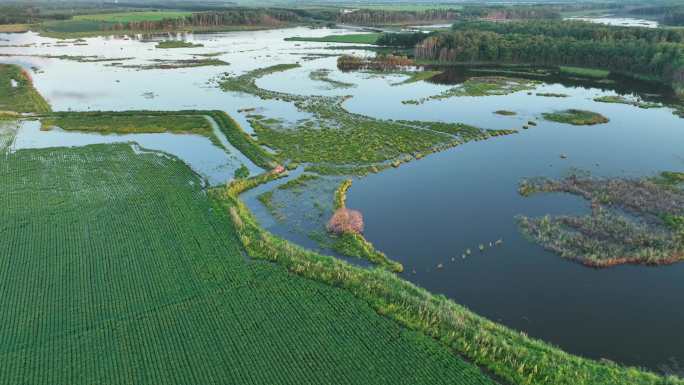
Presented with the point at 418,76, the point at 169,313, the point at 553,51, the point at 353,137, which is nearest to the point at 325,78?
the point at 418,76

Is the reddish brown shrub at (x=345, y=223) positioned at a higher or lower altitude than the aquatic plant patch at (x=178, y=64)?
lower

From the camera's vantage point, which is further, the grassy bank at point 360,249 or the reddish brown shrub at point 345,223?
the reddish brown shrub at point 345,223

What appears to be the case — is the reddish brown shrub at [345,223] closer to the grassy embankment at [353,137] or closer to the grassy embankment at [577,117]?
the grassy embankment at [353,137]

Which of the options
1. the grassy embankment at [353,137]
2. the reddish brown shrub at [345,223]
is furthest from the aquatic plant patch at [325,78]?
the reddish brown shrub at [345,223]

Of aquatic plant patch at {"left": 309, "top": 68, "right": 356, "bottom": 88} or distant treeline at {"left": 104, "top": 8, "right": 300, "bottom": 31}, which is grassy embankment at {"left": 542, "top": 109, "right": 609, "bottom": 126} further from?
distant treeline at {"left": 104, "top": 8, "right": 300, "bottom": 31}

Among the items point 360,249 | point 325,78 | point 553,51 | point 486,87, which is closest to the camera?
point 360,249

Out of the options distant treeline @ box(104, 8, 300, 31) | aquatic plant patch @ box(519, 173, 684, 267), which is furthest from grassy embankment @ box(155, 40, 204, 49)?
aquatic plant patch @ box(519, 173, 684, 267)

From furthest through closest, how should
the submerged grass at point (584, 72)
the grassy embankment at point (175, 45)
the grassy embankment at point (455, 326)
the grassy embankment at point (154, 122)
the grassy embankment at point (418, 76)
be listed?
1. the grassy embankment at point (175, 45)
2. the submerged grass at point (584, 72)
3. the grassy embankment at point (418, 76)
4. the grassy embankment at point (154, 122)
5. the grassy embankment at point (455, 326)

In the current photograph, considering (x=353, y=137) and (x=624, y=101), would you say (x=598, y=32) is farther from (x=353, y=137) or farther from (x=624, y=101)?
(x=353, y=137)
